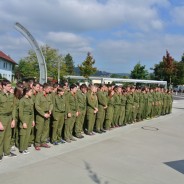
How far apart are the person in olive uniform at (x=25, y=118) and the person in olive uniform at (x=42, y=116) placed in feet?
1.20

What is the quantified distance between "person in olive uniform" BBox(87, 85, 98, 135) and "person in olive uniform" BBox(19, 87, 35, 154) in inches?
117

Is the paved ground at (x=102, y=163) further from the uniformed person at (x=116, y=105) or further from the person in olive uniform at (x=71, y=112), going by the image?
the uniformed person at (x=116, y=105)

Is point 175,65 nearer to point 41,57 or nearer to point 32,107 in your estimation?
point 41,57

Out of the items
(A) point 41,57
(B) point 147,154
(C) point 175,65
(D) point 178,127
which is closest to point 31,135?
(B) point 147,154

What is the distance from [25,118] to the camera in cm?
772

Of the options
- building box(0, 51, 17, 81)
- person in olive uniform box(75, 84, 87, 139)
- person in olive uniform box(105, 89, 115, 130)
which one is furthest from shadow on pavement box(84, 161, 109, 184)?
building box(0, 51, 17, 81)

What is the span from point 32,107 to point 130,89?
665 centimetres

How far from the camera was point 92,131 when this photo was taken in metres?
11.2

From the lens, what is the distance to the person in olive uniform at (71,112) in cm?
933

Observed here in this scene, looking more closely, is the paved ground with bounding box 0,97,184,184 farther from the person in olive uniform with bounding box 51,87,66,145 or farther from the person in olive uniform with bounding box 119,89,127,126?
the person in olive uniform with bounding box 119,89,127,126

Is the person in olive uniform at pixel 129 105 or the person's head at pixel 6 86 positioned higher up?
the person's head at pixel 6 86

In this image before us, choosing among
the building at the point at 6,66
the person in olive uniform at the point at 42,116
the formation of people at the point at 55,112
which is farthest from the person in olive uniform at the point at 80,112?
the building at the point at 6,66

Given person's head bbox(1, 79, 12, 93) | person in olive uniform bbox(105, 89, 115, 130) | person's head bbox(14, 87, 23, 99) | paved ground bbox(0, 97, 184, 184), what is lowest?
paved ground bbox(0, 97, 184, 184)

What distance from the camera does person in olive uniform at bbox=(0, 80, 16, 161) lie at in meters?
7.07
